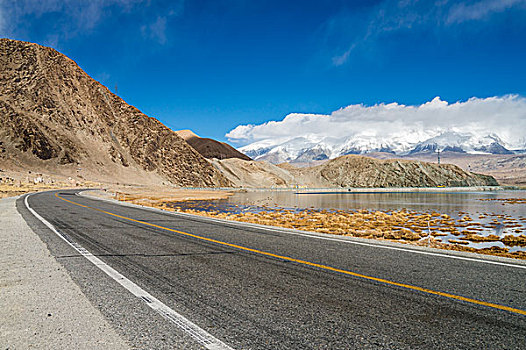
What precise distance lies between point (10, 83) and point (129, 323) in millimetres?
118607

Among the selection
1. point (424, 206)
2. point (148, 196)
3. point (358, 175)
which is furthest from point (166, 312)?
point (358, 175)

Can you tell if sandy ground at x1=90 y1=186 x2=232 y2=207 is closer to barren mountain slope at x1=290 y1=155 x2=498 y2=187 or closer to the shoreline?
the shoreline

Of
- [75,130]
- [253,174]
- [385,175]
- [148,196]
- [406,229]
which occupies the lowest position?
[406,229]

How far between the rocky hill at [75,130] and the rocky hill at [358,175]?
2793 cm

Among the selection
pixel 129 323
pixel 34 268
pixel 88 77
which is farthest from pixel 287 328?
pixel 88 77

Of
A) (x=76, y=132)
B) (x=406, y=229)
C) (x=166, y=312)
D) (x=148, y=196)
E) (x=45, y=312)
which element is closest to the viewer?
(x=166, y=312)

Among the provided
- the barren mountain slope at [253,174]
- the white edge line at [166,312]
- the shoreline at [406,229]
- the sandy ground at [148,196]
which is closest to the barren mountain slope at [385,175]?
the barren mountain slope at [253,174]

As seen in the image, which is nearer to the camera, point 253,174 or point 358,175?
point 253,174

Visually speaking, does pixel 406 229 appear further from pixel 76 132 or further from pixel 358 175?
pixel 358 175

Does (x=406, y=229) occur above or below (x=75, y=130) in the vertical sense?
below

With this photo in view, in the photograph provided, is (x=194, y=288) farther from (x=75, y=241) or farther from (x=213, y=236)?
(x=75, y=241)

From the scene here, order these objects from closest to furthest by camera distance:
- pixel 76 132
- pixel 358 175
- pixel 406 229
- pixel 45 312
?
pixel 45 312 → pixel 406 229 → pixel 76 132 → pixel 358 175

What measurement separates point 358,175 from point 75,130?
111481 mm

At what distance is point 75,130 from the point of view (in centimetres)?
9862
